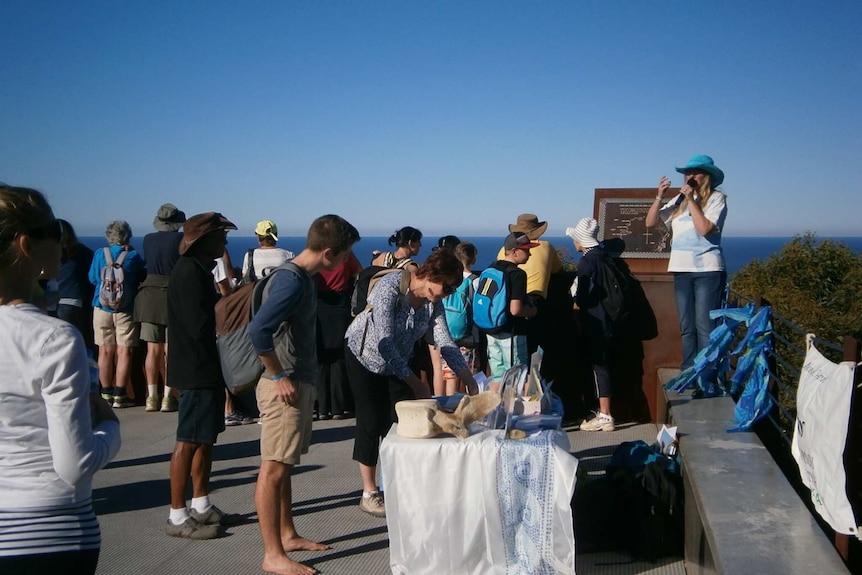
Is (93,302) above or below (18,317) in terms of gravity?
below

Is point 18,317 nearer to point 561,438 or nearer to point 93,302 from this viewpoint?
point 561,438

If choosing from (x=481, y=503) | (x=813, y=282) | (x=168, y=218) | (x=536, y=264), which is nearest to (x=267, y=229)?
(x=168, y=218)

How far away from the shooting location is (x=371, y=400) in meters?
4.86

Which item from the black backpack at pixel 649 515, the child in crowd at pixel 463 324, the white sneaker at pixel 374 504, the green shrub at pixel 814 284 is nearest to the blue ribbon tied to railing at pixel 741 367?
the black backpack at pixel 649 515

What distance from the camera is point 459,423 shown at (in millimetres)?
4016

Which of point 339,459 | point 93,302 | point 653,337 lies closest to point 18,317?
point 339,459

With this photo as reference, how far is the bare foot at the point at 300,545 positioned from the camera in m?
4.60

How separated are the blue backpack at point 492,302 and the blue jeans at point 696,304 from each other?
4.89ft

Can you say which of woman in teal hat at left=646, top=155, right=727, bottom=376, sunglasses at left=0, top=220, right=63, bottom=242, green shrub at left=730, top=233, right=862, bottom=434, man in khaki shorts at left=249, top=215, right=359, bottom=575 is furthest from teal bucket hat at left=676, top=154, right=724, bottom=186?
green shrub at left=730, top=233, right=862, bottom=434

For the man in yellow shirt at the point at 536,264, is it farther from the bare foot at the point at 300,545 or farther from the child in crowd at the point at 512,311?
the bare foot at the point at 300,545

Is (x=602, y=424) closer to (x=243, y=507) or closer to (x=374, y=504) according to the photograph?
(x=374, y=504)

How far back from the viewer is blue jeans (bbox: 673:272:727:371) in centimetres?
632

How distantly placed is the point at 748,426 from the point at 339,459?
3293 millimetres

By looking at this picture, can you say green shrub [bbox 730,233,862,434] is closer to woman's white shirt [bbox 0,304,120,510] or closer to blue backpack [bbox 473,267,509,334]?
blue backpack [bbox 473,267,509,334]
